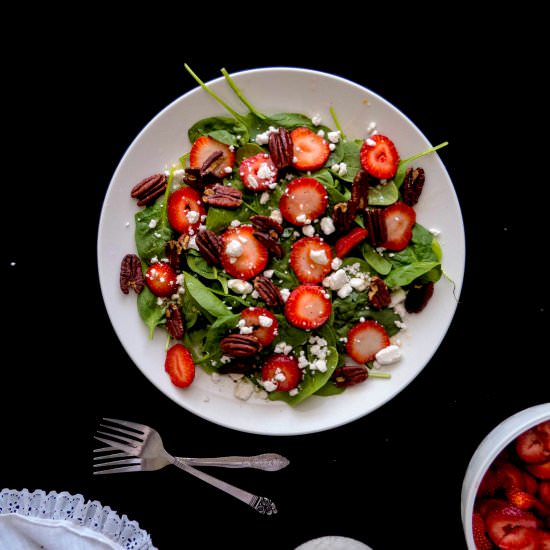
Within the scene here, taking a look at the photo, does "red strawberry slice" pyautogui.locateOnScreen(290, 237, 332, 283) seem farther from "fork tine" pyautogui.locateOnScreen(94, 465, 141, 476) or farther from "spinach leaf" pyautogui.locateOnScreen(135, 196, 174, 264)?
"fork tine" pyautogui.locateOnScreen(94, 465, 141, 476)

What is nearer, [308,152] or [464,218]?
[308,152]

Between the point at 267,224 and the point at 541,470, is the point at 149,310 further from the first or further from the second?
the point at 541,470

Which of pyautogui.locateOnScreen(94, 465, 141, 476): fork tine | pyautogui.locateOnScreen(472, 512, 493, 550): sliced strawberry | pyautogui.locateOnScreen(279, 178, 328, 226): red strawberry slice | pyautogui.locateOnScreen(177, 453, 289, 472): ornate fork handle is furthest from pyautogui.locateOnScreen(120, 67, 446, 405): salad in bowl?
pyautogui.locateOnScreen(472, 512, 493, 550): sliced strawberry

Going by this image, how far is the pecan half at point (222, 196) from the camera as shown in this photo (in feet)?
4.59

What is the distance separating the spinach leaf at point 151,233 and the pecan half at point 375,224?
47 cm

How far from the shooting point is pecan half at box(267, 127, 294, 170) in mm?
1396

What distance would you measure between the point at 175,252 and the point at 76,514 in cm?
73

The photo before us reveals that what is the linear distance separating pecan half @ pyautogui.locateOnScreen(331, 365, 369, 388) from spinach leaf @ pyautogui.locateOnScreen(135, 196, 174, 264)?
0.51 meters

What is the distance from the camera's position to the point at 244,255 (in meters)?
1.42

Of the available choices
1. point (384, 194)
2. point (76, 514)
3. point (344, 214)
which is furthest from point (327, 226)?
point (76, 514)

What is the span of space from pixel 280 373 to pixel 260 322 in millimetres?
134

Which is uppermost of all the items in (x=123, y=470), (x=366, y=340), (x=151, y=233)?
(x=151, y=233)

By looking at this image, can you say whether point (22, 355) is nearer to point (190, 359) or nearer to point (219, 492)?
point (190, 359)

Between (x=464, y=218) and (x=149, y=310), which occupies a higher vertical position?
(x=464, y=218)
